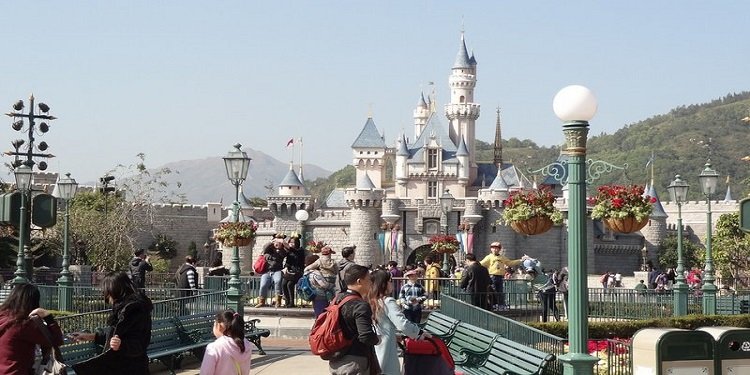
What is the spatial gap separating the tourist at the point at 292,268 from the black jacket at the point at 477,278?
9.91 feet

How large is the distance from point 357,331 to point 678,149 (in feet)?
500

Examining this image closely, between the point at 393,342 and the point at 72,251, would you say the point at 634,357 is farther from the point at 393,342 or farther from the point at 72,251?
the point at 72,251

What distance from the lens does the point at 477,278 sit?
58.6 ft

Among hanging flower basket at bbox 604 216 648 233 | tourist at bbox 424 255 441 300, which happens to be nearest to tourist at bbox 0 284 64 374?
hanging flower basket at bbox 604 216 648 233

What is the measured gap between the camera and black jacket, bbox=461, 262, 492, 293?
17.9 meters

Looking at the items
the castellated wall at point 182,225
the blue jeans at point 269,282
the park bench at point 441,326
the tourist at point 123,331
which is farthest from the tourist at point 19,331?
the castellated wall at point 182,225

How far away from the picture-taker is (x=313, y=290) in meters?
15.8

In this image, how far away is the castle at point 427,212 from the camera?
2872 inches

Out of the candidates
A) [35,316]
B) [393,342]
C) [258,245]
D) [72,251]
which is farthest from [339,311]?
[258,245]

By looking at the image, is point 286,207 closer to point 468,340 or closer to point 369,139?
point 369,139

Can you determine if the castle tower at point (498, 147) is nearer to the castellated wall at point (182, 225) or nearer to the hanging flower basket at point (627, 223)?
the castellated wall at point (182, 225)

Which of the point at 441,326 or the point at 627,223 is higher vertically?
the point at 627,223

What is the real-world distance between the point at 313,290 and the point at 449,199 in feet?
54.9

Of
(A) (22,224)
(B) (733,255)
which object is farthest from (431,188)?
(A) (22,224)
